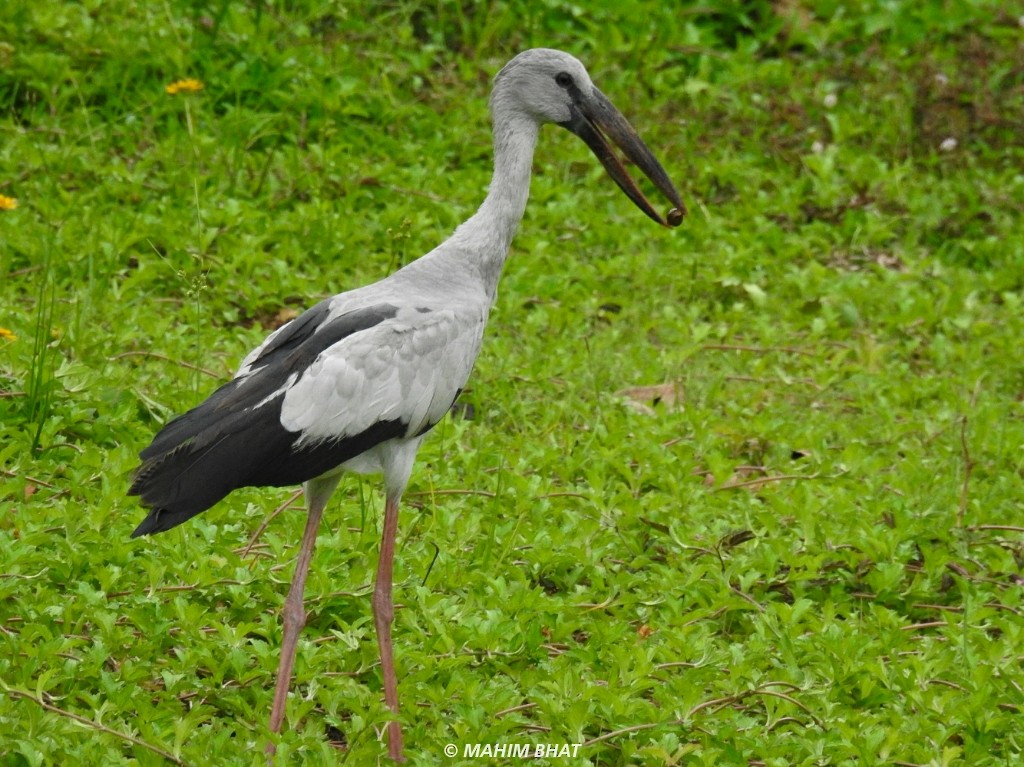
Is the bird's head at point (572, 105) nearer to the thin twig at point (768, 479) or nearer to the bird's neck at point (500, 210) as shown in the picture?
the bird's neck at point (500, 210)

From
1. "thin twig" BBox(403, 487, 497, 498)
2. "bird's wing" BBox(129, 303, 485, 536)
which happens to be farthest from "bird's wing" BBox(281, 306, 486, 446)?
"thin twig" BBox(403, 487, 497, 498)

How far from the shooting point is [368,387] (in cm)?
376

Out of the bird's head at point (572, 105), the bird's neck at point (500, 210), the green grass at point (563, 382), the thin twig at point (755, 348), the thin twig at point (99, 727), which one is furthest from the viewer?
the thin twig at point (755, 348)

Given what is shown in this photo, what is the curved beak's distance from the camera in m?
4.46

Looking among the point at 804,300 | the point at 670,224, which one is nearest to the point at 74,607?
the point at 670,224

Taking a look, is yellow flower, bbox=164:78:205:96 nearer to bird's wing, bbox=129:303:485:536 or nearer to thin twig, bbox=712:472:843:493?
bird's wing, bbox=129:303:485:536

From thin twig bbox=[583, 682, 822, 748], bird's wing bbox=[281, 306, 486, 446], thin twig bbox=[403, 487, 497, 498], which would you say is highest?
bird's wing bbox=[281, 306, 486, 446]

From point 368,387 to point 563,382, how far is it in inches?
82.3

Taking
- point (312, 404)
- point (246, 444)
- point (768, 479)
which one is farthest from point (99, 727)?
point (768, 479)

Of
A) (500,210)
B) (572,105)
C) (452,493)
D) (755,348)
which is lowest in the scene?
(755,348)

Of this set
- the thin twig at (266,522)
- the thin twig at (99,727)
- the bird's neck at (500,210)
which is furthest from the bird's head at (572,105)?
the thin twig at (99,727)

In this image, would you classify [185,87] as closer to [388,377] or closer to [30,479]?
[30,479]

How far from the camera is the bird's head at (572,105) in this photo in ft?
14.3

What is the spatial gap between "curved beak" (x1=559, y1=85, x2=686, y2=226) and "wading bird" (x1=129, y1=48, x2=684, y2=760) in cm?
2
